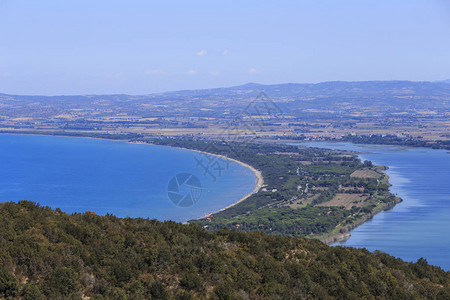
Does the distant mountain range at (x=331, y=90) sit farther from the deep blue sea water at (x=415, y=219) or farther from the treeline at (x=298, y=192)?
the deep blue sea water at (x=415, y=219)

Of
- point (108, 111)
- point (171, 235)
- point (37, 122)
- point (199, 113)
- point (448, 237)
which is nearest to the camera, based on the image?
point (171, 235)

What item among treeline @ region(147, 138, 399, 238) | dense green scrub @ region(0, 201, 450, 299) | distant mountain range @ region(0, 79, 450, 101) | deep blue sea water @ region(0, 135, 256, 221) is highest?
distant mountain range @ region(0, 79, 450, 101)

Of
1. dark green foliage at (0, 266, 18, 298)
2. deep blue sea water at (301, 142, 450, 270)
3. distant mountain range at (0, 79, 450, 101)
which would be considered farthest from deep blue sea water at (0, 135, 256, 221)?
distant mountain range at (0, 79, 450, 101)

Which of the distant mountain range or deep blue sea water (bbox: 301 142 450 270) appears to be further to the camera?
the distant mountain range

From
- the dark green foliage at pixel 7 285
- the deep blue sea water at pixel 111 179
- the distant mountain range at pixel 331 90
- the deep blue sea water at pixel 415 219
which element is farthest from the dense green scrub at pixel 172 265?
the distant mountain range at pixel 331 90

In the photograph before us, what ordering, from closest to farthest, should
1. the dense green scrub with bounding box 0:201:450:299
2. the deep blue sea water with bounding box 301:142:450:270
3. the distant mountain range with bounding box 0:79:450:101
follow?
the dense green scrub with bounding box 0:201:450:299, the deep blue sea water with bounding box 301:142:450:270, the distant mountain range with bounding box 0:79:450:101

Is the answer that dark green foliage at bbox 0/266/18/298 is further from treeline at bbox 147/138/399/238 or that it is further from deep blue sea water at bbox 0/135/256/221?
deep blue sea water at bbox 0/135/256/221

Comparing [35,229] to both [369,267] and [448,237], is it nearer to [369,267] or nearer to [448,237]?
[369,267]

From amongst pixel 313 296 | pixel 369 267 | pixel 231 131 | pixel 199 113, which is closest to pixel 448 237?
pixel 369 267
